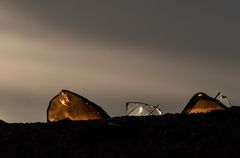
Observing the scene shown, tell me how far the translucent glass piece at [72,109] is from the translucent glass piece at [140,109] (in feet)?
3.28

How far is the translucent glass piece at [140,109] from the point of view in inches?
590

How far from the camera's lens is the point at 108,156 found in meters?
10.8

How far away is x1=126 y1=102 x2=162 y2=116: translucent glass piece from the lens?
49.1 feet

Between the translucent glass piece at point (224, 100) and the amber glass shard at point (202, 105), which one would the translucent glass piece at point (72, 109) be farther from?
the translucent glass piece at point (224, 100)

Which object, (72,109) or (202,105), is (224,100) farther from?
(72,109)

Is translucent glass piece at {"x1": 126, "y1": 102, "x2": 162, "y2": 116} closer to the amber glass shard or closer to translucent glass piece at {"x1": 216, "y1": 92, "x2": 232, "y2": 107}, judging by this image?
the amber glass shard

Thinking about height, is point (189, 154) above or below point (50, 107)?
below

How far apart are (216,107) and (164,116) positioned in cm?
168

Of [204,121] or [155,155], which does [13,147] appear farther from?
[204,121]

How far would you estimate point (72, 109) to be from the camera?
49.1ft

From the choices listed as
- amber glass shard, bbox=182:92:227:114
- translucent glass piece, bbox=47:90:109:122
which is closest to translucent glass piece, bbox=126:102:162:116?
amber glass shard, bbox=182:92:227:114

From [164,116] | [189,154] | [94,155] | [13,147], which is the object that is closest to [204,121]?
[164,116]

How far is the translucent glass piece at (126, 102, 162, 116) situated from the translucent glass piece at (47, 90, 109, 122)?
39.4 inches

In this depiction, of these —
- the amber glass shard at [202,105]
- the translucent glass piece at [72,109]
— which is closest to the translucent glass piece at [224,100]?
the amber glass shard at [202,105]
